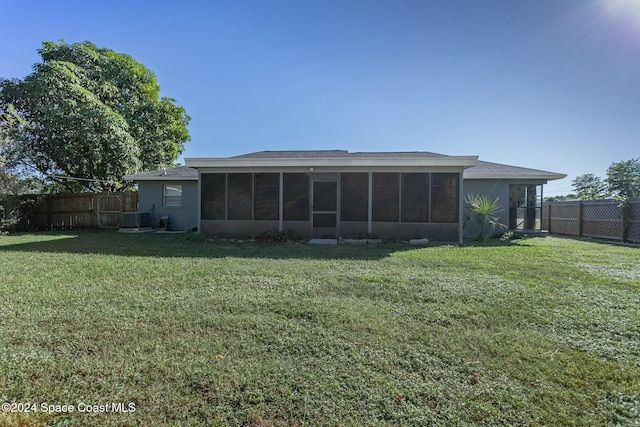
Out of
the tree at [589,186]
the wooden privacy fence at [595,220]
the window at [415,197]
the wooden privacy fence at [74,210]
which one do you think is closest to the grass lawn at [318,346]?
the window at [415,197]

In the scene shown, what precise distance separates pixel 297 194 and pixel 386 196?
9.86 feet

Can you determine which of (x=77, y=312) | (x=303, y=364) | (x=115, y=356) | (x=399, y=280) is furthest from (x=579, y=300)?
(x=77, y=312)

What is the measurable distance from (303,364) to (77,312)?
9.63ft

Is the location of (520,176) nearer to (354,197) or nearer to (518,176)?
(518,176)

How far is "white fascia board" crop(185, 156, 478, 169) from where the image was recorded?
9539 millimetres

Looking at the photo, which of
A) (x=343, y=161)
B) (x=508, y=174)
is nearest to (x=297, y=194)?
(x=343, y=161)

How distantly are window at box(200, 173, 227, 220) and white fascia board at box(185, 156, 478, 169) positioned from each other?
1.57ft

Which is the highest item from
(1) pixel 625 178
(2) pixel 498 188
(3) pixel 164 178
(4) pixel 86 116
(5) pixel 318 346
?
(4) pixel 86 116

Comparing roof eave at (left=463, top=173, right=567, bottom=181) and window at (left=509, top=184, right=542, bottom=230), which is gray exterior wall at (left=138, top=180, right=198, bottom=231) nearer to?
roof eave at (left=463, top=173, right=567, bottom=181)

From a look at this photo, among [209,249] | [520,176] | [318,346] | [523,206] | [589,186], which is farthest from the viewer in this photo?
[589,186]

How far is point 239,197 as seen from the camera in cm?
1064

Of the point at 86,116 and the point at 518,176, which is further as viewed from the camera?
the point at 86,116

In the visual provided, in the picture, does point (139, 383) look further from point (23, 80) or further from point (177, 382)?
point (23, 80)

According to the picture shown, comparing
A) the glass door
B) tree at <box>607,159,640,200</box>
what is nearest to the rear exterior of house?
the glass door
